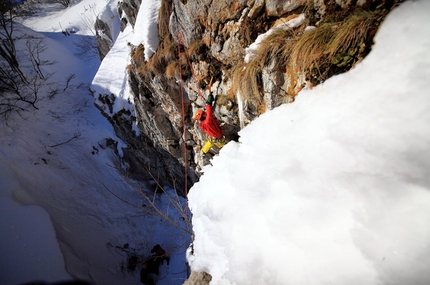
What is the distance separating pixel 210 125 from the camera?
135 inches

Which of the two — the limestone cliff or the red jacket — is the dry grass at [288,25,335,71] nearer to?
the limestone cliff

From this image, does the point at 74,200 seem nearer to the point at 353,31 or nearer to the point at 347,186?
the point at 347,186

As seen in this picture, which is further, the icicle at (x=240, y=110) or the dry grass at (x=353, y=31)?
the icicle at (x=240, y=110)

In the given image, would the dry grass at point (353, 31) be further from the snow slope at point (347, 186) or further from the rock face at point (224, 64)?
the snow slope at point (347, 186)

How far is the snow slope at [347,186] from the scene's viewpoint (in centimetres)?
111

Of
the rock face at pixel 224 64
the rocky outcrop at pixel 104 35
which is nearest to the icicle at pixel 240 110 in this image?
the rock face at pixel 224 64

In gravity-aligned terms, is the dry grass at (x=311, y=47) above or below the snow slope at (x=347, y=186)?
above

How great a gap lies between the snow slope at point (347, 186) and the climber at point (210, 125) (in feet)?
4.93

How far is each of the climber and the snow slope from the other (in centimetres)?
150

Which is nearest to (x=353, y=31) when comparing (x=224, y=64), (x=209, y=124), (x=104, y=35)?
(x=224, y=64)

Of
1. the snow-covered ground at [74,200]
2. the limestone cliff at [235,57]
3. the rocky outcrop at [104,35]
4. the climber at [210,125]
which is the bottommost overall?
the snow-covered ground at [74,200]

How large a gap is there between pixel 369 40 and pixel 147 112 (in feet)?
19.7

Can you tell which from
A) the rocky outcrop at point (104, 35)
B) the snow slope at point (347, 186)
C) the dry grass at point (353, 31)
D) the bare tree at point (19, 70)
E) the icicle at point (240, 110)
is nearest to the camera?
the snow slope at point (347, 186)

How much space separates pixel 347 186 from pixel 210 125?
8.12 ft
